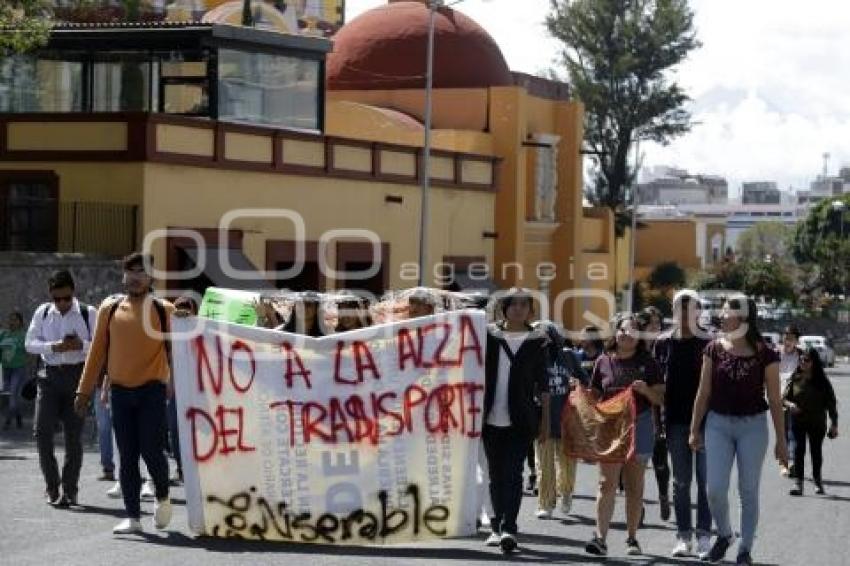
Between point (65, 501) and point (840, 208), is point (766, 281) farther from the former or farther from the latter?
point (65, 501)

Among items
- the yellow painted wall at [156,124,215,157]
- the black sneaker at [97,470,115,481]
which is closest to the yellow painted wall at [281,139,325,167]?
the yellow painted wall at [156,124,215,157]

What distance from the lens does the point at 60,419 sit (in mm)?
15102

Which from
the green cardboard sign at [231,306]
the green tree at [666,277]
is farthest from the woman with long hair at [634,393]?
the green tree at [666,277]

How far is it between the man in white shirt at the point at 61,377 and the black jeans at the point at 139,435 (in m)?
1.60

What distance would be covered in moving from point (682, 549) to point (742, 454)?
123cm

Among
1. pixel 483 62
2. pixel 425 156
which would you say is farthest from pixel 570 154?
pixel 425 156

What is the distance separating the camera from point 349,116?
48.2 m

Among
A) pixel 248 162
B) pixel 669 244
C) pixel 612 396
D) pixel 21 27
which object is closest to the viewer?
pixel 612 396

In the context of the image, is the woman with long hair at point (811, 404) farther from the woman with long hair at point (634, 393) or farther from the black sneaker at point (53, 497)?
the black sneaker at point (53, 497)

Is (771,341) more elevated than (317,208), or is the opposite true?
(317,208)

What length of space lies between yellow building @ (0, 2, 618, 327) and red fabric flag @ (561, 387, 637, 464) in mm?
20444

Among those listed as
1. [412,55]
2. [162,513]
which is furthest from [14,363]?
[412,55]

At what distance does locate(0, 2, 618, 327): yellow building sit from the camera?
110 ft

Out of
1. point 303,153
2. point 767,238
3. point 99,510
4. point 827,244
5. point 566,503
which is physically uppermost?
point 303,153
